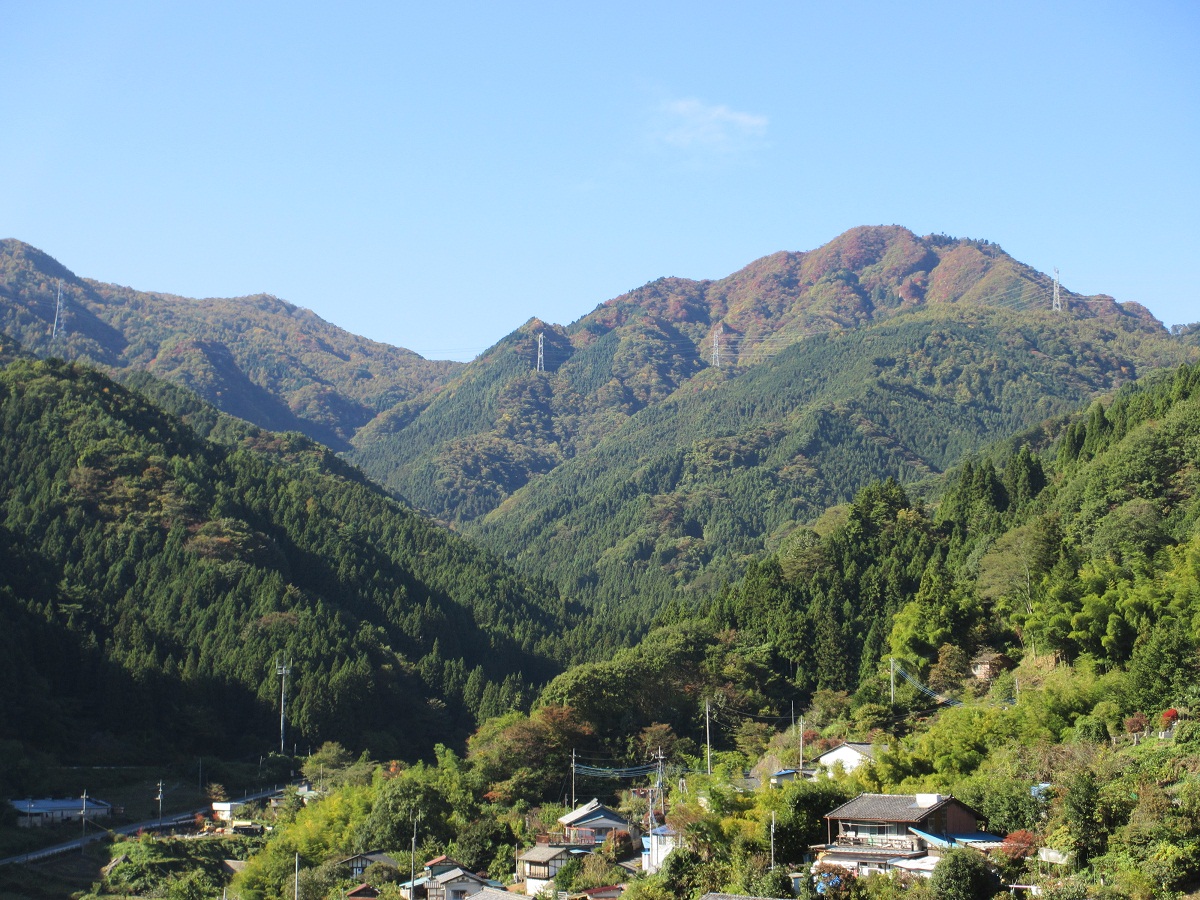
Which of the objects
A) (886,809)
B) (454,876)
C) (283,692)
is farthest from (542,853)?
(283,692)

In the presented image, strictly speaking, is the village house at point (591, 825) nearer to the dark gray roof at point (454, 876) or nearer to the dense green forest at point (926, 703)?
the dense green forest at point (926, 703)

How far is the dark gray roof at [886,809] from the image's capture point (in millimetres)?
42594

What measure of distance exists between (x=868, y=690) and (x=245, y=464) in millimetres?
69389

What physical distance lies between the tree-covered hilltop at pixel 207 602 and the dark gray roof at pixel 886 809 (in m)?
44.2

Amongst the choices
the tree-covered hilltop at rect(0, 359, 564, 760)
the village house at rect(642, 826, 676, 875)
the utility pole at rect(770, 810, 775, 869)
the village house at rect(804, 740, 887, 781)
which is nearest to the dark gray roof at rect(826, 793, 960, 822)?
the utility pole at rect(770, 810, 775, 869)

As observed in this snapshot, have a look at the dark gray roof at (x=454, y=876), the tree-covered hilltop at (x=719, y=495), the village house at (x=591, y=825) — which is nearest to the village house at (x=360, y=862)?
the dark gray roof at (x=454, y=876)

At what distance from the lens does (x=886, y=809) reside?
43.6 meters

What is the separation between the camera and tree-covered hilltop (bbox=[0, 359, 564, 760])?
8425 centimetres

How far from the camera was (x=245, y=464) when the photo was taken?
12106cm

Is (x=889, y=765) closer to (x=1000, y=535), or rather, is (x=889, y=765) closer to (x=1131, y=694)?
Answer: (x=1131, y=694)

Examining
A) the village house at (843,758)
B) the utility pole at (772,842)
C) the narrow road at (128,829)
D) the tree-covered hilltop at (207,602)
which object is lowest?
the narrow road at (128,829)

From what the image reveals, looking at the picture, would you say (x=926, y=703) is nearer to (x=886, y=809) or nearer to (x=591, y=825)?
(x=591, y=825)

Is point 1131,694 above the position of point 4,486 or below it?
below

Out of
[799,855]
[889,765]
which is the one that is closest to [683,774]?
[889,765]
